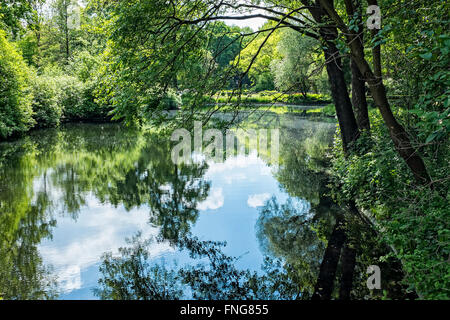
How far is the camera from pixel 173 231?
8258mm

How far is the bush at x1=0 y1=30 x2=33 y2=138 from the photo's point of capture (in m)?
20.4

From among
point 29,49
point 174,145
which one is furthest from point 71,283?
point 29,49

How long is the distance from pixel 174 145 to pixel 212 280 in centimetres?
1591

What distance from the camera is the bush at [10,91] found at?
20.4 meters

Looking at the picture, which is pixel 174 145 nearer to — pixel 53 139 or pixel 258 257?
pixel 53 139

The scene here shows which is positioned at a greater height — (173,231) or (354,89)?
(354,89)

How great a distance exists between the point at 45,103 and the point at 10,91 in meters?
6.74

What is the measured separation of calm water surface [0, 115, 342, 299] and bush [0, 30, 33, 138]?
4.72m

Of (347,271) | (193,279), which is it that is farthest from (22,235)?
(347,271)

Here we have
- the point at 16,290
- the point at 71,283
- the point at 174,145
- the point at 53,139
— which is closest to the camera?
the point at 16,290

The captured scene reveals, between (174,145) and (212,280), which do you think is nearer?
(212,280)

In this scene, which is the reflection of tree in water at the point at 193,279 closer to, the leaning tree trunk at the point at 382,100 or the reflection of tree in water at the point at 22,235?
the reflection of tree in water at the point at 22,235

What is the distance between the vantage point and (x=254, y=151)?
1880 cm

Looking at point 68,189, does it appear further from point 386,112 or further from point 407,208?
point 407,208
